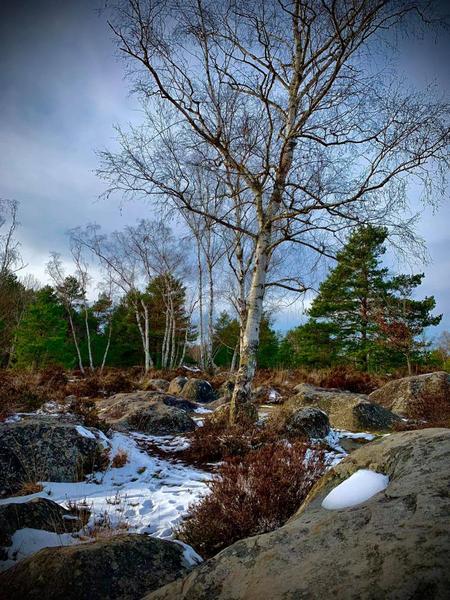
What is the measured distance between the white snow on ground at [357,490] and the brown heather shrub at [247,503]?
1039mm

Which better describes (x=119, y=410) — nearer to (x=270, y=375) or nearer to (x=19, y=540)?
(x=19, y=540)

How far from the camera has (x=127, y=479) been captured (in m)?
4.46

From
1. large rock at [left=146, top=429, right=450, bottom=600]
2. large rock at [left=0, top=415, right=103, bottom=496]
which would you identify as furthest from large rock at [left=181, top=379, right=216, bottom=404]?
large rock at [left=146, top=429, right=450, bottom=600]

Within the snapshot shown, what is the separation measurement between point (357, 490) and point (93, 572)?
1.58 metres

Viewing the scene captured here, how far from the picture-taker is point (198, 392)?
39.3 ft

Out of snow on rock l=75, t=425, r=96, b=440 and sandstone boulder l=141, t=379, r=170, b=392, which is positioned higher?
sandstone boulder l=141, t=379, r=170, b=392

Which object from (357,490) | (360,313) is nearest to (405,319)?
(360,313)

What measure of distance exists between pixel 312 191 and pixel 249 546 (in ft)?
19.4

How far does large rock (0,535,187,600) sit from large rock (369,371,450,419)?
7.13 metres

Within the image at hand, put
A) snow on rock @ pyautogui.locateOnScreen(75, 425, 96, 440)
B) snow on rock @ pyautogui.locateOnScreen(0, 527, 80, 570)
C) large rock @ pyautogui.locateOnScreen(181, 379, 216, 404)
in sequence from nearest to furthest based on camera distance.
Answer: snow on rock @ pyautogui.locateOnScreen(0, 527, 80, 570) < snow on rock @ pyautogui.locateOnScreen(75, 425, 96, 440) < large rock @ pyautogui.locateOnScreen(181, 379, 216, 404)

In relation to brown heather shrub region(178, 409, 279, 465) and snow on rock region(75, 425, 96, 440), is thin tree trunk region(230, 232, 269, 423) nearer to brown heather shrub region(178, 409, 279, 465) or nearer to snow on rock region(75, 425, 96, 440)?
brown heather shrub region(178, 409, 279, 465)

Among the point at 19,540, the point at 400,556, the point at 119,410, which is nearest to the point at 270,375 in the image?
the point at 119,410

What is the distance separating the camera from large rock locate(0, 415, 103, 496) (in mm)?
4059

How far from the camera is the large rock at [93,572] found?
5.73 ft
